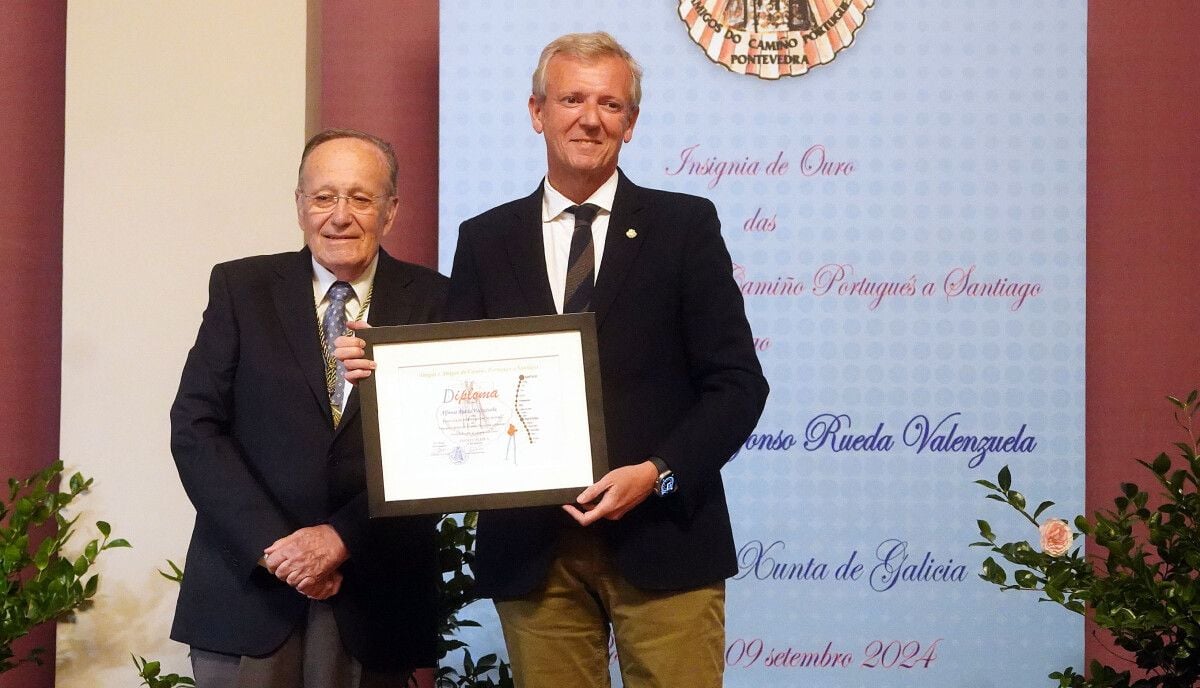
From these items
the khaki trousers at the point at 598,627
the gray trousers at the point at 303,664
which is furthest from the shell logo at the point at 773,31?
the gray trousers at the point at 303,664

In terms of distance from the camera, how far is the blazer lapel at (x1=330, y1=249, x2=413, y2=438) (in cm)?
210

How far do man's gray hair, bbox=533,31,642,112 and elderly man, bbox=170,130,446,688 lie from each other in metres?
0.38

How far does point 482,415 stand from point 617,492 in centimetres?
26

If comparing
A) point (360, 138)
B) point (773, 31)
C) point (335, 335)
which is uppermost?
point (773, 31)

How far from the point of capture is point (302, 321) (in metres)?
2.14

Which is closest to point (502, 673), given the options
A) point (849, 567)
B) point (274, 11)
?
point (849, 567)

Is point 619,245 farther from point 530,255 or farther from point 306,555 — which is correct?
point 306,555

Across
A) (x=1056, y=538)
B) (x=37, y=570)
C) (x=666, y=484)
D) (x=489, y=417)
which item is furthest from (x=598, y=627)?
(x=37, y=570)

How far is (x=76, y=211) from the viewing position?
3.22 m

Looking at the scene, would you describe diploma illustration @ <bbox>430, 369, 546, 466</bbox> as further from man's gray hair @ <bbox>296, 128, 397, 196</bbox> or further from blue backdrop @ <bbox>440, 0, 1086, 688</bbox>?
blue backdrop @ <bbox>440, 0, 1086, 688</bbox>

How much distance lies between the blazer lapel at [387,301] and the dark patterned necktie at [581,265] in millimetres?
371

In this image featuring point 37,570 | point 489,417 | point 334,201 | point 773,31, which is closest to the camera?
point 489,417

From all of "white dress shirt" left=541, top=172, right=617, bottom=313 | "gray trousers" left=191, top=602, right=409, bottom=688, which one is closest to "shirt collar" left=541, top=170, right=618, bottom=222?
"white dress shirt" left=541, top=172, right=617, bottom=313

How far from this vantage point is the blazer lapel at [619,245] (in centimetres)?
192
